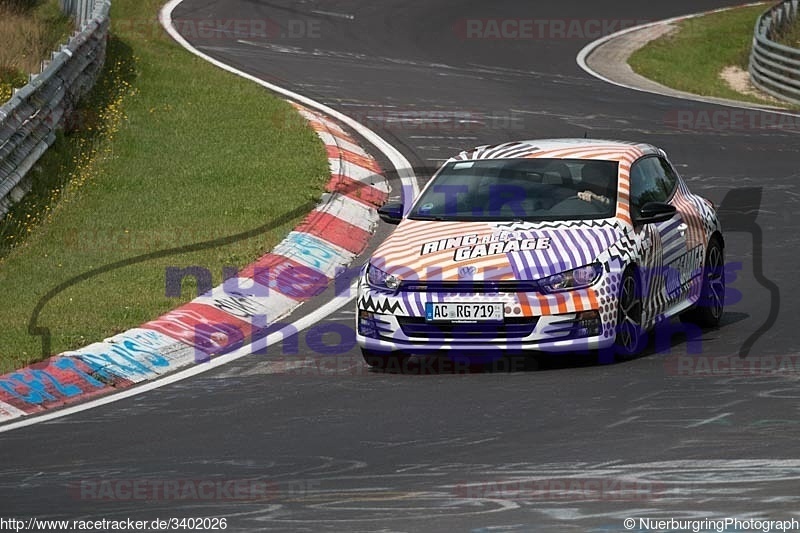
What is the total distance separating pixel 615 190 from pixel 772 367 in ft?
6.34

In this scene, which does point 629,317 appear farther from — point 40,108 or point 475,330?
point 40,108

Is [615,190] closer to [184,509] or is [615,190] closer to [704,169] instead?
[184,509]

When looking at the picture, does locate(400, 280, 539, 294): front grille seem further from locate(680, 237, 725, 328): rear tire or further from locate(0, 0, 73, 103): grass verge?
locate(0, 0, 73, 103): grass verge

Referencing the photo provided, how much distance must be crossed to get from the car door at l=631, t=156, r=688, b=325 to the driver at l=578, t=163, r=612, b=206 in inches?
8.2

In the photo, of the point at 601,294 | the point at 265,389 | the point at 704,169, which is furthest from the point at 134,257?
the point at 704,169

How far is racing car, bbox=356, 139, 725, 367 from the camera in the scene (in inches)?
410

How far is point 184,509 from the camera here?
24.3 feet

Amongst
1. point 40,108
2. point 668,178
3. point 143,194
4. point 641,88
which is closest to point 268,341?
point 668,178

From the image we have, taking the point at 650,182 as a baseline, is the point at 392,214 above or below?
below

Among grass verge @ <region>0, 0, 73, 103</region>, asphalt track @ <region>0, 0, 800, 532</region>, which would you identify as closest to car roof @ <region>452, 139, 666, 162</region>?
asphalt track @ <region>0, 0, 800, 532</region>

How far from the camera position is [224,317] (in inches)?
496

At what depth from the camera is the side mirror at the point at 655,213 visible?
11031 mm

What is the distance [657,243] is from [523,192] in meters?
1.05

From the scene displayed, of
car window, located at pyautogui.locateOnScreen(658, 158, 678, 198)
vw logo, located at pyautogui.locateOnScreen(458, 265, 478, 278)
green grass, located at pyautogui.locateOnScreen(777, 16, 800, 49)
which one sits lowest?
green grass, located at pyautogui.locateOnScreen(777, 16, 800, 49)
